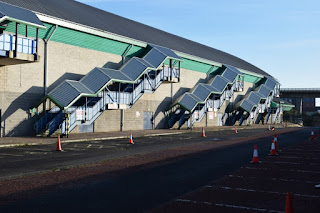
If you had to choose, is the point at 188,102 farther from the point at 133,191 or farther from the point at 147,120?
the point at 133,191

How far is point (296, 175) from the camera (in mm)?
11367

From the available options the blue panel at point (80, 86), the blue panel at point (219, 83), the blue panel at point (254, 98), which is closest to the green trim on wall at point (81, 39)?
the blue panel at point (80, 86)

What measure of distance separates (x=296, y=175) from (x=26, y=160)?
386 inches

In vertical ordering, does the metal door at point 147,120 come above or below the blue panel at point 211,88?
below

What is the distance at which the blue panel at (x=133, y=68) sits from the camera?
1368 inches

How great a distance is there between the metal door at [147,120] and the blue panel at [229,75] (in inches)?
687

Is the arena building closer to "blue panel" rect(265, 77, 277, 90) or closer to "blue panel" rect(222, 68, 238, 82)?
"blue panel" rect(222, 68, 238, 82)

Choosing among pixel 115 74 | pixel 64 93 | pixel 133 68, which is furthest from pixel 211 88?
pixel 64 93

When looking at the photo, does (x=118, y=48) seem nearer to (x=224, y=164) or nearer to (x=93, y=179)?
(x=224, y=164)

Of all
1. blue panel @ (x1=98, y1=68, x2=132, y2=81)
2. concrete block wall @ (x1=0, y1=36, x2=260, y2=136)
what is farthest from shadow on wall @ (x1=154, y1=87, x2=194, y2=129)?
blue panel @ (x1=98, y1=68, x2=132, y2=81)

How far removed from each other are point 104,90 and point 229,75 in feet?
92.1

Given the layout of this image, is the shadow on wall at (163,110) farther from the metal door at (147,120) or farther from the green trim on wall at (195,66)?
the green trim on wall at (195,66)

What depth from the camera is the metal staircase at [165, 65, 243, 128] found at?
144 feet

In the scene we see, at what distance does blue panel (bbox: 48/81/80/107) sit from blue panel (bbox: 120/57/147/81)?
710cm
